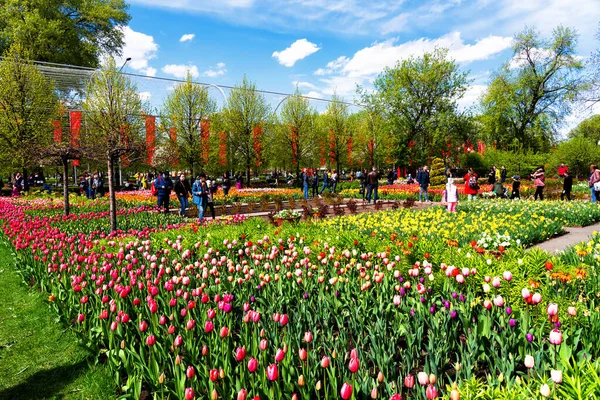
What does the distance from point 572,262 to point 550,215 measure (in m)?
6.70

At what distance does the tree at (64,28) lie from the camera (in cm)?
2730

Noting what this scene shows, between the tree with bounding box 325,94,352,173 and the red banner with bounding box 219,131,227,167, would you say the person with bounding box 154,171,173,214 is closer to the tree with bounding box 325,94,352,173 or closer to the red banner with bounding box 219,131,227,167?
the red banner with bounding box 219,131,227,167

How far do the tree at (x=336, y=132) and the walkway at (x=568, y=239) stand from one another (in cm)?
2629

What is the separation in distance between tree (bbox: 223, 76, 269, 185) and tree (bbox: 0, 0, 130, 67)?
11979mm

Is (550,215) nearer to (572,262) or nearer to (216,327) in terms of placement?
(572,262)

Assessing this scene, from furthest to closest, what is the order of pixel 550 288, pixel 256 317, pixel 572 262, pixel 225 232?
pixel 225 232, pixel 572 262, pixel 550 288, pixel 256 317

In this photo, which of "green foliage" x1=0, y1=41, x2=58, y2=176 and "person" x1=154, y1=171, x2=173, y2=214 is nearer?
"person" x1=154, y1=171, x2=173, y2=214

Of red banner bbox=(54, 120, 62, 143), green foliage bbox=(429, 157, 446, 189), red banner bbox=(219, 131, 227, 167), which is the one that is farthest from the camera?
red banner bbox=(219, 131, 227, 167)

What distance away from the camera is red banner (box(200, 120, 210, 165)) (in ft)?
90.2

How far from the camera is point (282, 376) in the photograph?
8.29 ft

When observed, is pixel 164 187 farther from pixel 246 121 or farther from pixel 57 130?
pixel 246 121

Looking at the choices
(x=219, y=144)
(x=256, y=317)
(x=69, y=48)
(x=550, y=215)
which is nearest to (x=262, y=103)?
(x=219, y=144)

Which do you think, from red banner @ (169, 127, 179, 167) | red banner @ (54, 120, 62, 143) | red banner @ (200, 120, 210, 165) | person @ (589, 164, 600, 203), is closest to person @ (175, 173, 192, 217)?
red banner @ (54, 120, 62, 143)

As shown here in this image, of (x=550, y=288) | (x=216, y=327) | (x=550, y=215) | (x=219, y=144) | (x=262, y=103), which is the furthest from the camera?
(x=262, y=103)
